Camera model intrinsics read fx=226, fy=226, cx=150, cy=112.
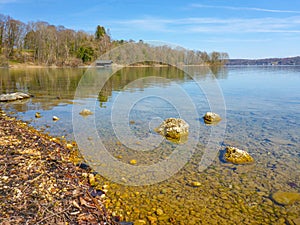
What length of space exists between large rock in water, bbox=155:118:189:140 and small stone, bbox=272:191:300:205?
476 cm

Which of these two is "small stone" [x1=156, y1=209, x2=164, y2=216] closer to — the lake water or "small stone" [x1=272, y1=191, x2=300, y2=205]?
the lake water

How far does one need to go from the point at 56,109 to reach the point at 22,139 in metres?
7.74

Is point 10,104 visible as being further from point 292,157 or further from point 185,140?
point 292,157

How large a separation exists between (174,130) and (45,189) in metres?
6.33

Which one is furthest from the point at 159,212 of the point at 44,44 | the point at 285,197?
the point at 44,44

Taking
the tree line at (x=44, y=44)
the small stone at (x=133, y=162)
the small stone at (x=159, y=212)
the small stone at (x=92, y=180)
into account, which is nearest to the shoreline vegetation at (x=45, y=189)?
the small stone at (x=92, y=180)

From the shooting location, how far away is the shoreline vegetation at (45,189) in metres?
3.93

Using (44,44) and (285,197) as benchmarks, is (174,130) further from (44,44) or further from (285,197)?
(44,44)

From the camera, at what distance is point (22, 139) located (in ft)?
24.9

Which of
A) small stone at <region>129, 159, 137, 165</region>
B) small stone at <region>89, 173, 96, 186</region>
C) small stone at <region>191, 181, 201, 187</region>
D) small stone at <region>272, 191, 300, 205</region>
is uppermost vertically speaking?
small stone at <region>89, 173, 96, 186</region>

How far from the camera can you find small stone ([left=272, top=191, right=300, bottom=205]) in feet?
17.8

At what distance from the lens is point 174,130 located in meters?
10.1

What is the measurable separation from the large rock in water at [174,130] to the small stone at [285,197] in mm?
4760


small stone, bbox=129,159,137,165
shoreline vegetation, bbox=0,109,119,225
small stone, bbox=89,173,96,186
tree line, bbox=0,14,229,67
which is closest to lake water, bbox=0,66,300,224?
small stone, bbox=129,159,137,165
